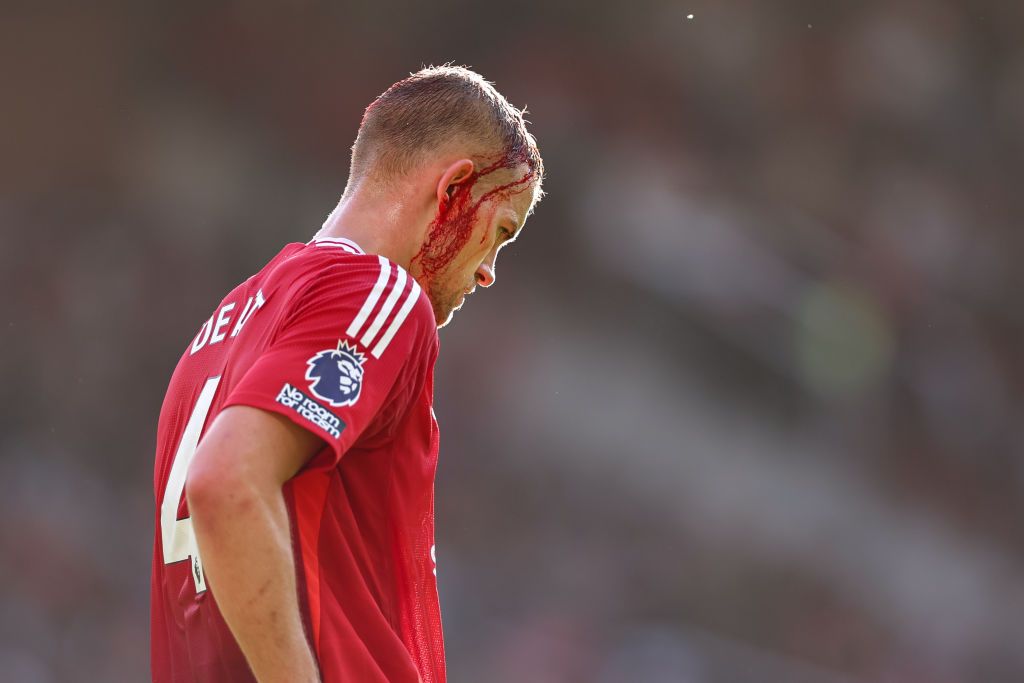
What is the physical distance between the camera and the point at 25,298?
836 centimetres

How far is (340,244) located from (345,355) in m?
0.33

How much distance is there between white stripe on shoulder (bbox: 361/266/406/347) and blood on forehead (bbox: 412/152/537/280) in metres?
0.35

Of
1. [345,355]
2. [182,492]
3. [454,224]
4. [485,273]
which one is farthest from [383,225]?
[182,492]

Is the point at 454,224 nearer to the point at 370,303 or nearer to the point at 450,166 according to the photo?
the point at 450,166

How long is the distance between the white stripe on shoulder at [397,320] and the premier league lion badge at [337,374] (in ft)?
0.08

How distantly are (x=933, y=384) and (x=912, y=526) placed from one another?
4.22 feet

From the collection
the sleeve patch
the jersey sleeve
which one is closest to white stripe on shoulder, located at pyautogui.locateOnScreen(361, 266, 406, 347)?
the jersey sleeve

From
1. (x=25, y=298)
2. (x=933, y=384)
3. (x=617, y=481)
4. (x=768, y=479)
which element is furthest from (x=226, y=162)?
(x=933, y=384)

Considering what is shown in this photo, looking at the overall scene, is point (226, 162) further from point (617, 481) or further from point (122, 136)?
point (617, 481)

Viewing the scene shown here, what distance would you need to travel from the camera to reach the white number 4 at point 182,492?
65.9 inches

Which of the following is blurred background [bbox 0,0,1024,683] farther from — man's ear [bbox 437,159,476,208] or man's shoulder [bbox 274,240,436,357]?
man's shoulder [bbox 274,240,436,357]

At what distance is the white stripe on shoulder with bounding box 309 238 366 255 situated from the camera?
177 centimetres

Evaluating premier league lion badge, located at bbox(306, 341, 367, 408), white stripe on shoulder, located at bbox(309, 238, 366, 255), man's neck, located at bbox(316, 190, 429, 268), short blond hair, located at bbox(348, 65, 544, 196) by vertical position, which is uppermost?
short blond hair, located at bbox(348, 65, 544, 196)

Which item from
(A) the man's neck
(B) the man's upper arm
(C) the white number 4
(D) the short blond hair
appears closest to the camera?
(B) the man's upper arm
